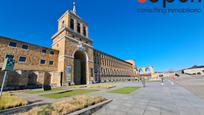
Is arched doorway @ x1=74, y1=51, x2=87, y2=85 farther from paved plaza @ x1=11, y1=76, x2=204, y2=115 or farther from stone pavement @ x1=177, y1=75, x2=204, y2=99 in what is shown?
paved plaza @ x1=11, y1=76, x2=204, y2=115

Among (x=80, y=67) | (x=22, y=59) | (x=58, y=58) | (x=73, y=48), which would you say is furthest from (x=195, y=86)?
(x=22, y=59)

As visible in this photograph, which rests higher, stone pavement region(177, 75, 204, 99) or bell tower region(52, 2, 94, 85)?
bell tower region(52, 2, 94, 85)

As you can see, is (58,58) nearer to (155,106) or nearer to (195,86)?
(155,106)

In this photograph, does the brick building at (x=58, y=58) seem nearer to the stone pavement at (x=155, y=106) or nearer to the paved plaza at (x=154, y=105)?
the paved plaza at (x=154, y=105)

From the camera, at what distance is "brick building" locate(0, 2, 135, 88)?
22.7 meters

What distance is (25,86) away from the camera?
72.5 ft

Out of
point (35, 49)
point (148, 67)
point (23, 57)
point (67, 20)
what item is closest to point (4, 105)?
point (23, 57)

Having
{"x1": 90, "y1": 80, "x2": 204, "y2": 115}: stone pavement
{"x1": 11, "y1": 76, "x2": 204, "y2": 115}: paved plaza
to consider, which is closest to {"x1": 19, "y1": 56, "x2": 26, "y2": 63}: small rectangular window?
{"x1": 11, "y1": 76, "x2": 204, "y2": 115}: paved plaza

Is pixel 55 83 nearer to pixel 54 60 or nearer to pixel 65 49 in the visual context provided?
pixel 54 60

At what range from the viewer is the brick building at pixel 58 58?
2270 centimetres

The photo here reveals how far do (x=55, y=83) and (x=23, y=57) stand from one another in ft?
29.9

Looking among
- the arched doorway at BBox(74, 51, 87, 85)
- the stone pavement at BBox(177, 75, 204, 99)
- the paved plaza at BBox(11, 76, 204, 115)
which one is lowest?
the stone pavement at BBox(177, 75, 204, 99)

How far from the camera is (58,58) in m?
31.7

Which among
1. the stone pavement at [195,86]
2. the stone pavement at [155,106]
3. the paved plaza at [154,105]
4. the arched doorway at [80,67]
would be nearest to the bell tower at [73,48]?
the arched doorway at [80,67]
